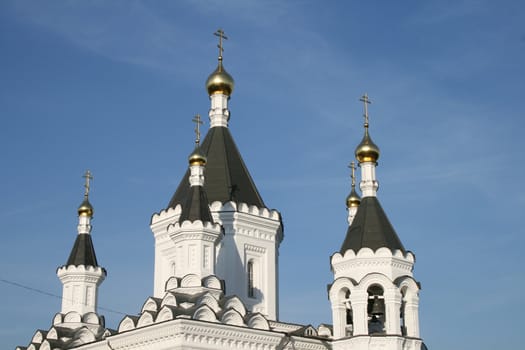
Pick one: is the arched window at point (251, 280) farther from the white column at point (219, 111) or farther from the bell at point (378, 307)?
the white column at point (219, 111)

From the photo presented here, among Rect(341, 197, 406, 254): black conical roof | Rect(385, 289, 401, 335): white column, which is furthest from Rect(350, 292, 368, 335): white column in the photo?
Rect(341, 197, 406, 254): black conical roof

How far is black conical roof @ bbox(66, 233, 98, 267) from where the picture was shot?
2409 cm

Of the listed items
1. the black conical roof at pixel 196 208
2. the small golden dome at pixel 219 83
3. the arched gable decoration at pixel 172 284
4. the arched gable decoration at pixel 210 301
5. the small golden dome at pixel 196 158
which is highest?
the small golden dome at pixel 219 83

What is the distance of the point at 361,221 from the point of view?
68.4 feet

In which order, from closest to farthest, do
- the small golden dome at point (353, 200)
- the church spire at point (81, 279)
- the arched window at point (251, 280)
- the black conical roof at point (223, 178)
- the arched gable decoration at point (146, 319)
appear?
the arched gable decoration at point (146, 319) → the arched window at point (251, 280) → the black conical roof at point (223, 178) → the church spire at point (81, 279) → the small golden dome at point (353, 200)

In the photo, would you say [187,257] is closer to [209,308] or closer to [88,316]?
[209,308]

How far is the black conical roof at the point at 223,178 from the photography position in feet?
73.7

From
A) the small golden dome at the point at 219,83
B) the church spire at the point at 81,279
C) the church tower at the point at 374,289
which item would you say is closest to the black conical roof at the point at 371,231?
the church tower at the point at 374,289

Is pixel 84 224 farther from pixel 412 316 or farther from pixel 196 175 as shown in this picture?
pixel 412 316

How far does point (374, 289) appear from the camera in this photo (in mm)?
20109

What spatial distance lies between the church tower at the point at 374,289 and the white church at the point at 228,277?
0.02m

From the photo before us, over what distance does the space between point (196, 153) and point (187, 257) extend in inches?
106

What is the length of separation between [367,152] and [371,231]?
2.33m

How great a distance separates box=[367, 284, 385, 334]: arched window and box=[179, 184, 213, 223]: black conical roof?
395 cm
